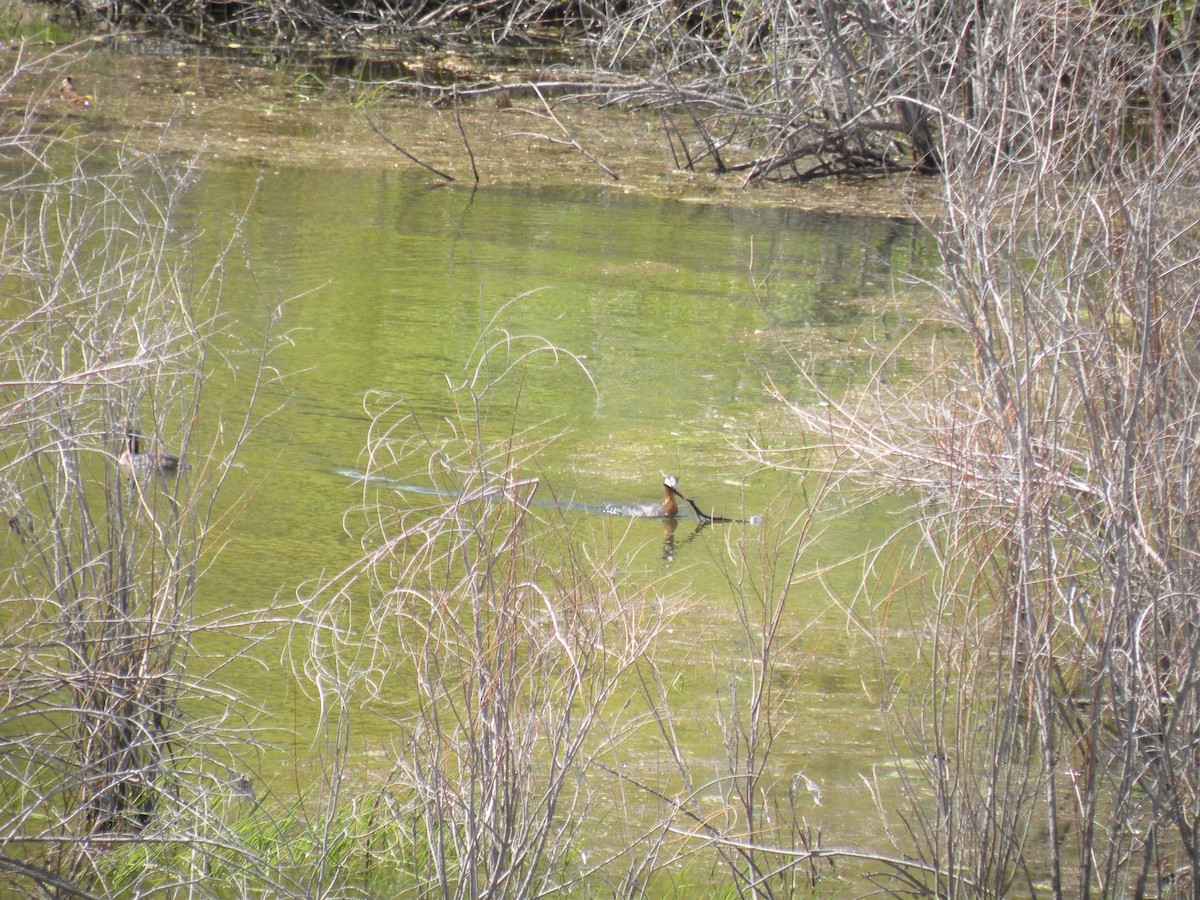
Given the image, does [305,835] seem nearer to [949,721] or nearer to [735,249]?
[949,721]

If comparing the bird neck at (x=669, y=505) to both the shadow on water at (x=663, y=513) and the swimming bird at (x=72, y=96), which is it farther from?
the swimming bird at (x=72, y=96)

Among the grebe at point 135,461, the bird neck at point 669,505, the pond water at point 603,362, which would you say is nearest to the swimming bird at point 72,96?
the pond water at point 603,362

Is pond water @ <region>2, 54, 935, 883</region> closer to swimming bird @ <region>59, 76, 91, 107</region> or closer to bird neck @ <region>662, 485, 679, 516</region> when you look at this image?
Answer: bird neck @ <region>662, 485, 679, 516</region>

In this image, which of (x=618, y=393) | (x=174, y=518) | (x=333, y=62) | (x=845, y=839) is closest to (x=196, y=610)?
(x=174, y=518)

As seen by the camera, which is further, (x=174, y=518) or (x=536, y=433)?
(x=536, y=433)

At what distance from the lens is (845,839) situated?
4.70 meters

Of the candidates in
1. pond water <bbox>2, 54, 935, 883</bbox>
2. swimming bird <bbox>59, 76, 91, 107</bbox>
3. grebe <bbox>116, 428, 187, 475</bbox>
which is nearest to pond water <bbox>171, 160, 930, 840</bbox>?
pond water <bbox>2, 54, 935, 883</bbox>

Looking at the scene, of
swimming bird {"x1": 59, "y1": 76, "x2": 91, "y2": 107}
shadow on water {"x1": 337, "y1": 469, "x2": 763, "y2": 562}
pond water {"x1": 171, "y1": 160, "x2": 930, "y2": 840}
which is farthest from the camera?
swimming bird {"x1": 59, "y1": 76, "x2": 91, "y2": 107}

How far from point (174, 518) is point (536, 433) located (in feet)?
13.0

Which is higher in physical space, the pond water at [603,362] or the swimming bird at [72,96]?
the pond water at [603,362]

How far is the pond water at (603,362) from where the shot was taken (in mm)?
5598

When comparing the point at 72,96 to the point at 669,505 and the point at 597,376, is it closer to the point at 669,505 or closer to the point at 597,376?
the point at 597,376

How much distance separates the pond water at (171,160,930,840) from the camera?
5.60 metres

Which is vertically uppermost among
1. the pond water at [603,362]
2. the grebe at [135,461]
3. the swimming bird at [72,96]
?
the grebe at [135,461]
